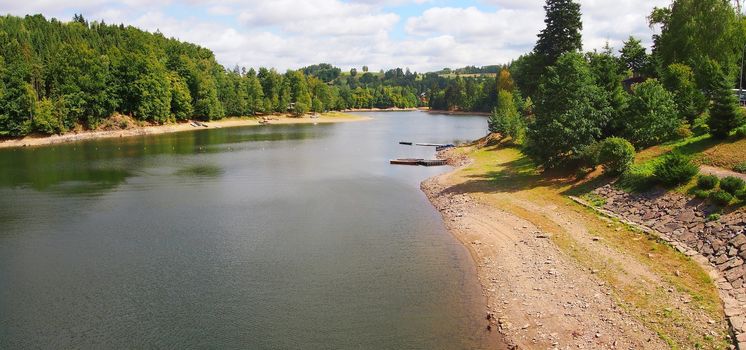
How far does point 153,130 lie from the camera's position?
119m

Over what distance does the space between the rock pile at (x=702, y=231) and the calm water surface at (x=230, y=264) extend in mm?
10152

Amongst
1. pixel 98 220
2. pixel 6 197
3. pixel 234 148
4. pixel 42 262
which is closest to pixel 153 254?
pixel 42 262

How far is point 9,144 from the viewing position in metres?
91.1

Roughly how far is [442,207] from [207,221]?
18817 mm

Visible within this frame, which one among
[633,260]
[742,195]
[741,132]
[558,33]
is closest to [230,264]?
[633,260]

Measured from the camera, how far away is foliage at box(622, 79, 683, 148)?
4103cm

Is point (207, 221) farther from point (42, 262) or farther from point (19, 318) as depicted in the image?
point (19, 318)

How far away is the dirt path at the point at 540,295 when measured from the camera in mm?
19625

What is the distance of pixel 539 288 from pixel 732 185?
41.7 ft

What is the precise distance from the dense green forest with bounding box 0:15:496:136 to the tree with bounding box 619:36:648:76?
98.4 meters

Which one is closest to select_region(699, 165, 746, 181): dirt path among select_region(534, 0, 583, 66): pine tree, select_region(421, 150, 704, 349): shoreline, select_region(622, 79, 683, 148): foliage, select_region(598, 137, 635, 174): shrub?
select_region(598, 137, 635, 174): shrub

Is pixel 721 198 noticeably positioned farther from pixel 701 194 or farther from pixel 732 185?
pixel 701 194

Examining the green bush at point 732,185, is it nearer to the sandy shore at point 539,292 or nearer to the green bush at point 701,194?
the green bush at point 701,194

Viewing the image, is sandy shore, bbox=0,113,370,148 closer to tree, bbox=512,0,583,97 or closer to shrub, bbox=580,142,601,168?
tree, bbox=512,0,583,97
